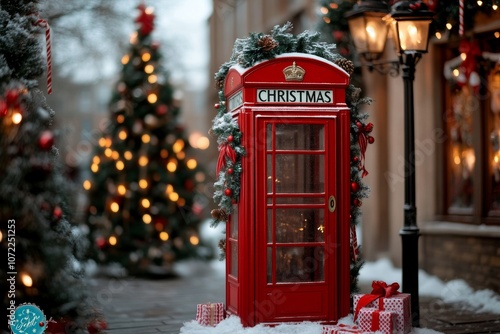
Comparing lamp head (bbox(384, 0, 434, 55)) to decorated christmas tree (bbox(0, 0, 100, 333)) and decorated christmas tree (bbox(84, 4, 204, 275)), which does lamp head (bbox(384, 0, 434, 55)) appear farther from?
decorated christmas tree (bbox(84, 4, 204, 275))

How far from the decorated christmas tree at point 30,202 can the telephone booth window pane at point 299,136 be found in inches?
87.9

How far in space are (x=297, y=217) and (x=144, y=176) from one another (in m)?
7.66

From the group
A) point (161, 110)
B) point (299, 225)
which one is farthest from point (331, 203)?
point (161, 110)

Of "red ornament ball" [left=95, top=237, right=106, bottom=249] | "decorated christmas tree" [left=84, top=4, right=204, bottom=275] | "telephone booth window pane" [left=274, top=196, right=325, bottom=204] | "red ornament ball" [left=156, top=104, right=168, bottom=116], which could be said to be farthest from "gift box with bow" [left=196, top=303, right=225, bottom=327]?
"red ornament ball" [left=156, top=104, right=168, bottom=116]

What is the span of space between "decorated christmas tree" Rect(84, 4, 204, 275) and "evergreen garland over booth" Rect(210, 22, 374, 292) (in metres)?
6.57

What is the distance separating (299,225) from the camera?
7.36 m

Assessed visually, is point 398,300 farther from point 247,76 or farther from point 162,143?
point 162,143

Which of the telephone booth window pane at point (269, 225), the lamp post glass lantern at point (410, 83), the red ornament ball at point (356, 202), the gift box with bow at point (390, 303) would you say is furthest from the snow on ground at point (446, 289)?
the telephone booth window pane at point (269, 225)

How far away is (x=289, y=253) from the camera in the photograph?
24.2 feet

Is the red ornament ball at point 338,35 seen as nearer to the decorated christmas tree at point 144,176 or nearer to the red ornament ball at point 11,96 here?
the decorated christmas tree at point 144,176

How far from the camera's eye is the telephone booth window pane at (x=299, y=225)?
7.34 m

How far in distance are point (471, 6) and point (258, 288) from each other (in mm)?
5323

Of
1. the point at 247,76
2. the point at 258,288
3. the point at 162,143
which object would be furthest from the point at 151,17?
the point at 258,288

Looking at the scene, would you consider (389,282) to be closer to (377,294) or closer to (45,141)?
(377,294)
